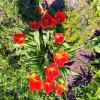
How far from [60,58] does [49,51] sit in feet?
1.84

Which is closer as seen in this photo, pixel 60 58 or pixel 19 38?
pixel 60 58

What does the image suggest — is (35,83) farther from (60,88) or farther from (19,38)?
(19,38)

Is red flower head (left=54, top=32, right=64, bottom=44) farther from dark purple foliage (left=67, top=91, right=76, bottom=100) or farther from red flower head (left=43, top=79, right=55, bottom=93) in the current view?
dark purple foliage (left=67, top=91, right=76, bottom=100)

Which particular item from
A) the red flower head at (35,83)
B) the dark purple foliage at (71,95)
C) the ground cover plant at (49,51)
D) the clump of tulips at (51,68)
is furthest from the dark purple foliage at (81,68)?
the red flower head at (35,83)

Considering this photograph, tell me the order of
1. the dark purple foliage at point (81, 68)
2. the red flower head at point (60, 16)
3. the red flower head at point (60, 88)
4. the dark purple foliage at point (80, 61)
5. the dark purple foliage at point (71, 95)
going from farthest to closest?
1. the dark purple foliage at point (80, 61)
2. the dark purple foliage at point (81, 68)
3. the dark purple foliage at point (71, 95)
4. the red flower head at point (60, 16)
5. the red flower head at point (60, 88)

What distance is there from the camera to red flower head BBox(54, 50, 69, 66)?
5473 millimetres

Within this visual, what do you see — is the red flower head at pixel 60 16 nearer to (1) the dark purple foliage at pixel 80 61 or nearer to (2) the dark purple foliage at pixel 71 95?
(1) the dark purple foliage at pixel 80 61

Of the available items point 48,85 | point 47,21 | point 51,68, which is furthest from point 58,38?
point 48,85

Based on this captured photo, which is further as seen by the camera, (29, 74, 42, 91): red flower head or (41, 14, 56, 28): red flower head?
(41, 14, 56, 28): red flower head

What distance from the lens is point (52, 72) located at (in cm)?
546

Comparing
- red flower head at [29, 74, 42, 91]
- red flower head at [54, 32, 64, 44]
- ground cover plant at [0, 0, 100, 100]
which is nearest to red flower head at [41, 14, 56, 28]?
ground cover plant at [0, 0, 100, 100]

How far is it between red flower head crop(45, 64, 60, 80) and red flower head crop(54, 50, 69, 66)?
105 mm

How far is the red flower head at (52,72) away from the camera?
546cm

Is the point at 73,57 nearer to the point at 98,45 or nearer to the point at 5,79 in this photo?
the point at 98,45
